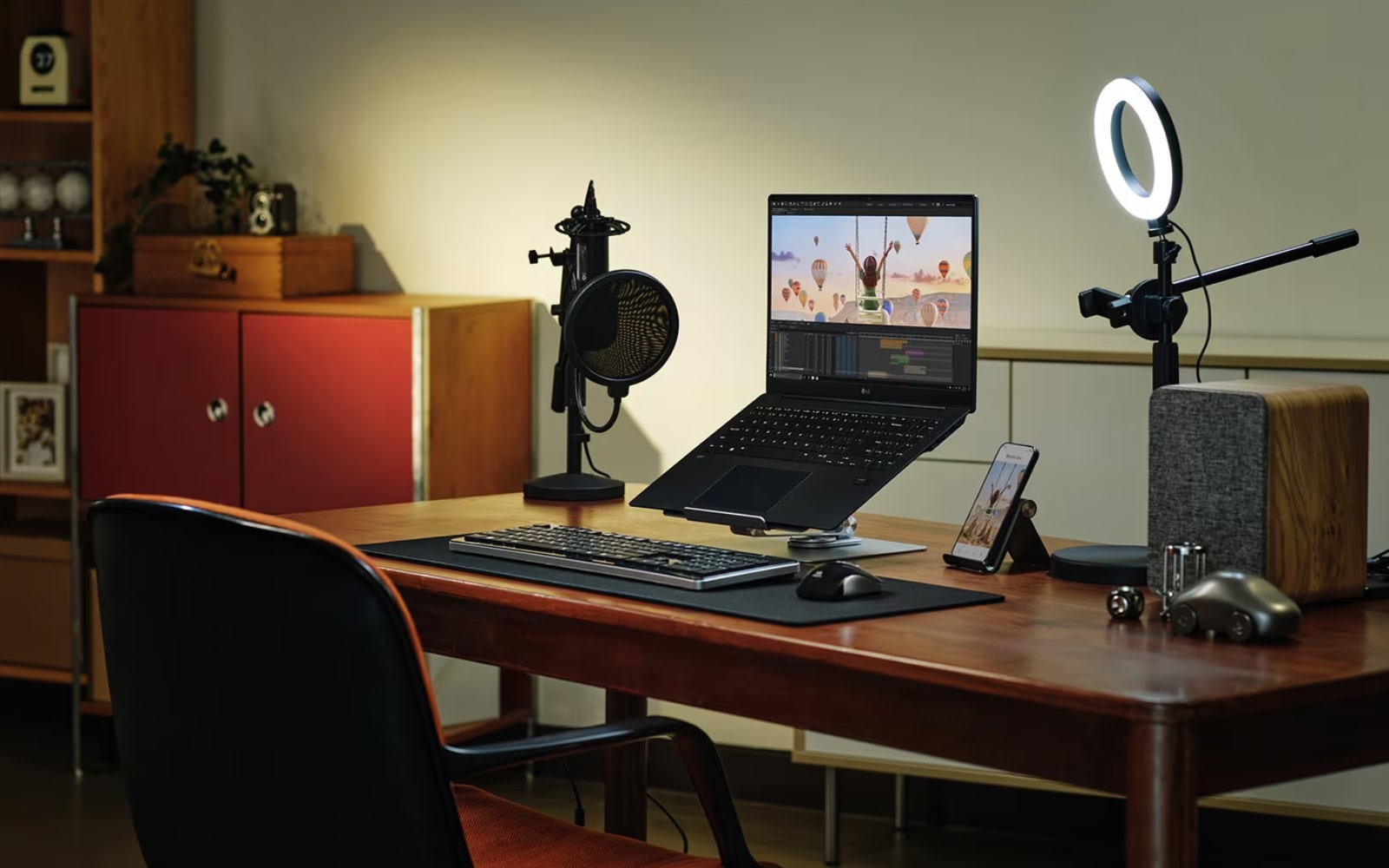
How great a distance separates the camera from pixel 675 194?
4512 millimetres

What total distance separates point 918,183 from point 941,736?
256 cm

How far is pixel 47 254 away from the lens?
15.9 feet

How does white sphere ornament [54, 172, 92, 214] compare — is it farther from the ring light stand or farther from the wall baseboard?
the ring light stand

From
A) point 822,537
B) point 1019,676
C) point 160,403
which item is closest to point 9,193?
point 160,403

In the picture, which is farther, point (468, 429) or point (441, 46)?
point (441, 46)

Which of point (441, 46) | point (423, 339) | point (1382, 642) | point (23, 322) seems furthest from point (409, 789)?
point (23, 322)

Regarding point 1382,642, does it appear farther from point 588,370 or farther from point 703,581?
point 588,370

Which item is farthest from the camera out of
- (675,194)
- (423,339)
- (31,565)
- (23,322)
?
(23,322)

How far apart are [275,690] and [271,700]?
0.04 feet

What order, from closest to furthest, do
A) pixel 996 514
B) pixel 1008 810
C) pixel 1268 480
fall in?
pixel 1268 480 < pixel 996 514 < pixel 1008 810

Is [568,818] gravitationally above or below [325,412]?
below

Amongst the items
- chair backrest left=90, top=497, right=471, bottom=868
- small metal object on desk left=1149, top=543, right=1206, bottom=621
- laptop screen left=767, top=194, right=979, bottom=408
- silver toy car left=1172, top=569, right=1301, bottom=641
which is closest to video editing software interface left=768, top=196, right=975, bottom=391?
laptop screen left=767, top=194, right=979, bottom=408

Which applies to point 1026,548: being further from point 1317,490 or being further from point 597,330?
point 597,330

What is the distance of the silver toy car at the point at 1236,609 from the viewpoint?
6.16ft
